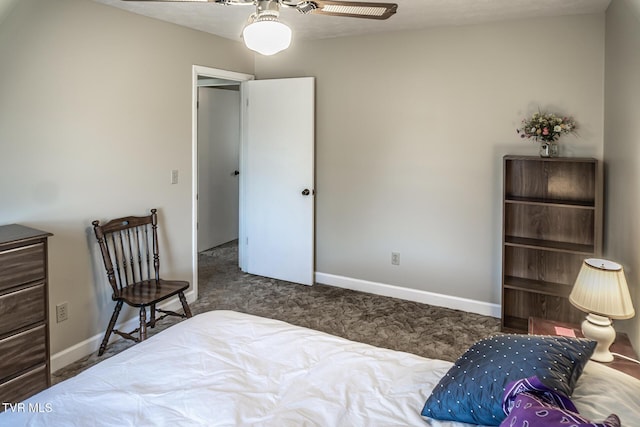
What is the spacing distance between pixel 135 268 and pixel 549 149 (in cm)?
321

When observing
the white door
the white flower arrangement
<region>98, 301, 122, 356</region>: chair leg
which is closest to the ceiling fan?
the white flower arrangement

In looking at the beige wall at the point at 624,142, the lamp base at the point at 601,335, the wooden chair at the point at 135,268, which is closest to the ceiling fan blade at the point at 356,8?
the beige wall at the point at 624,142

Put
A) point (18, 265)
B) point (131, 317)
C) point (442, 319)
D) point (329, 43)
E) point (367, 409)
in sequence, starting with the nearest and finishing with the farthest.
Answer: point (367, 409)
point (18, 265)
point (131, 317)
point (442, 319)
point (329, 43)

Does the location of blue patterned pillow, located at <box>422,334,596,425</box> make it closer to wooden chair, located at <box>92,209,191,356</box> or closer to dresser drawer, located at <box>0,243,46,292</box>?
dresser drawer, located at <box>0,243,46,292</box>

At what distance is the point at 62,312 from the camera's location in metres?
2.85

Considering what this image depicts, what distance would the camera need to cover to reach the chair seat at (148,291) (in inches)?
114

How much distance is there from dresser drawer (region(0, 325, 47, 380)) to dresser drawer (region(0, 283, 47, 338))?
2.0 inches

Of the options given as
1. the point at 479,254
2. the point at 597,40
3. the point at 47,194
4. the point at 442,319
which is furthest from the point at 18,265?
the point at 597,40

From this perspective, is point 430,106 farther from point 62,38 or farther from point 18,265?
point 18,265

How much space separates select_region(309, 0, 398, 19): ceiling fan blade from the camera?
182cm

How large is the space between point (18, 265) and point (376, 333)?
2.35m

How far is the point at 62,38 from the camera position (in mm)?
2719

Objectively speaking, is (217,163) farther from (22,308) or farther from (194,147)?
(22,308)

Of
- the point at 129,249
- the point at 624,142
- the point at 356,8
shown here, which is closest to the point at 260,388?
the point at 356,8
